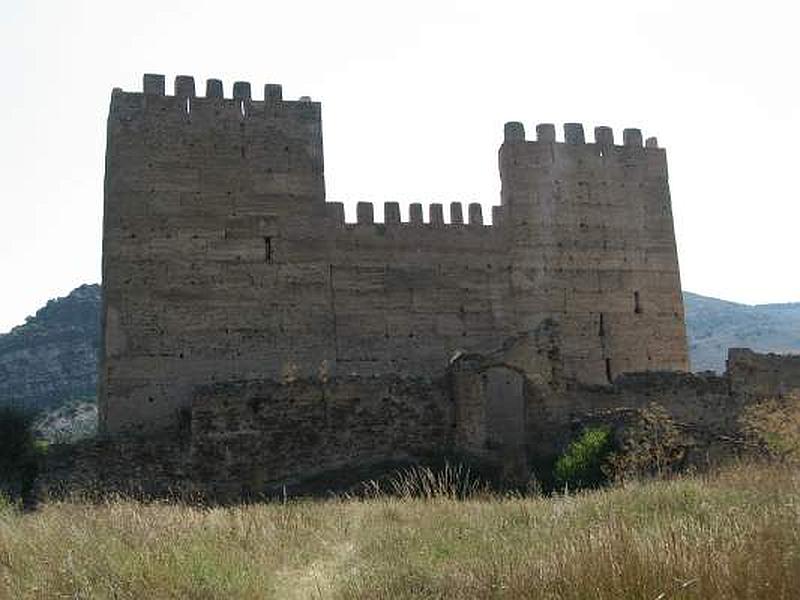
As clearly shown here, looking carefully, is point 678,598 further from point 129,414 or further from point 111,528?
point 129,414

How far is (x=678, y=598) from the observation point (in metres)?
4.91

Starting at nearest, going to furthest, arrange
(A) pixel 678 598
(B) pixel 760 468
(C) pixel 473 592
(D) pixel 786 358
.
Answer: (A) pixel 678 598
(C) pixel 473 592
(B) pixel 760 468
(D) pixel 786 358

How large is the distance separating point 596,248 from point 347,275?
6.79 meters

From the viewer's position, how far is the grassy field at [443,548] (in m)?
5.33

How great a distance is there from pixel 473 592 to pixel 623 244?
19927 millimetres

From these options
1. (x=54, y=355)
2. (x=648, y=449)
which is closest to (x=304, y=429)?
(x=648, y=449)

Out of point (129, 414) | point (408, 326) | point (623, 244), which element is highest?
point (623, 244)

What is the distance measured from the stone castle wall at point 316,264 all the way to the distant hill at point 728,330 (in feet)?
186

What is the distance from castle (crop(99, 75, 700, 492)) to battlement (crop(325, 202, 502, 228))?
0.04 metres

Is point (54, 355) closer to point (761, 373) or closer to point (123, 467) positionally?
point (123, 467)

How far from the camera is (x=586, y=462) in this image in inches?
628

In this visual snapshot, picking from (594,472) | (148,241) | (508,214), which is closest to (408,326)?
(508,214)

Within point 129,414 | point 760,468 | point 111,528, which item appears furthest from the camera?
point 129,414

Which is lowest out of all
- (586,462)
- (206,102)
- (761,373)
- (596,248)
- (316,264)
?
(586,462)
